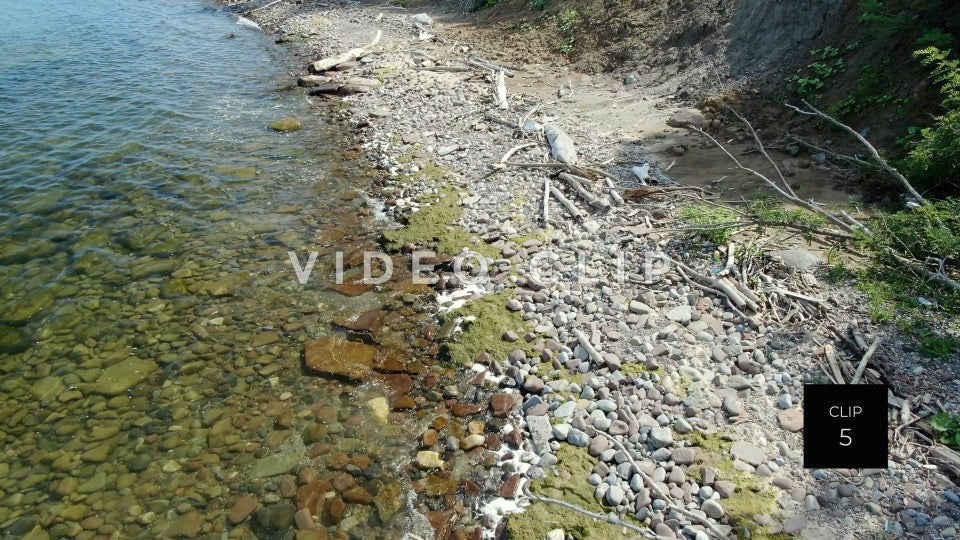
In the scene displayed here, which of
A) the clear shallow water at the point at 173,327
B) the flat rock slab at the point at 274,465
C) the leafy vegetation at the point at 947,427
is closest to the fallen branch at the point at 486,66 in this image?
the clear shallow water at the point at 173,327

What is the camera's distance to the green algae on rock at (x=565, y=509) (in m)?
4.61

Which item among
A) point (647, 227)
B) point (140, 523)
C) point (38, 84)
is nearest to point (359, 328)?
point (140, 523)

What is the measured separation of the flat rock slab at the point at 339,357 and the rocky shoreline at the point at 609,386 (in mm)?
1025

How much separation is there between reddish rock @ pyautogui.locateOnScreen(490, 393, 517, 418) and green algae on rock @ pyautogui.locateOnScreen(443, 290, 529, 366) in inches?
25.7

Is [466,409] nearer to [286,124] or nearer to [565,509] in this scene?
[565,509]

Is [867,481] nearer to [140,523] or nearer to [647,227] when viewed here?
[647,227]

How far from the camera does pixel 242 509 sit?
517 cm

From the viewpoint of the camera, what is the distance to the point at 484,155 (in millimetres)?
11039

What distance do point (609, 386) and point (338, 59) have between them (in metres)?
16.6

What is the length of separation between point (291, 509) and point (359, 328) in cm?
266

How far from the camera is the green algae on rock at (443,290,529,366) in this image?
667 centimetres

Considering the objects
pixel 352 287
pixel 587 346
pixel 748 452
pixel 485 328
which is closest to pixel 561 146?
pixel 485 328

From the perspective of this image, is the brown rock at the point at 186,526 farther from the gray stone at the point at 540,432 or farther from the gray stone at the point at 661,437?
the gray stone at the point at 661,437

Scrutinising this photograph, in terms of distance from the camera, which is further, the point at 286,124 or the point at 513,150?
the point at 286,124
